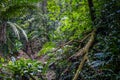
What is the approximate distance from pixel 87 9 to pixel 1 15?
2.11m

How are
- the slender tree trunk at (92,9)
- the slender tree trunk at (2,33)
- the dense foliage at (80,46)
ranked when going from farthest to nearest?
the slender tree trunk at (2,33) → the slender tree trunk at (92,9) → the dense foliage at (80,46)

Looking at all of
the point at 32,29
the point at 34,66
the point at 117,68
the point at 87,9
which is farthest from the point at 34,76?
the point at 32,29

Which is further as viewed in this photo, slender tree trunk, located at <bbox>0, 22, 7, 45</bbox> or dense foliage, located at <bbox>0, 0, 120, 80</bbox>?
slender tree trunk, located at <bbox>0, 22, 7, 45</bbox>

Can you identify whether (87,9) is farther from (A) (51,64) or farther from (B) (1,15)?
(B) (1,15)

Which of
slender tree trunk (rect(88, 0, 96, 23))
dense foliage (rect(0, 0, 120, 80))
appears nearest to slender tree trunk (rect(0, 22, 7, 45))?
dense foliage (rect(0, 0, 120, 80))

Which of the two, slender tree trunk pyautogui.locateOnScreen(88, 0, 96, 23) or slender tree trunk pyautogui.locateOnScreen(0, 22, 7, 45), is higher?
slender tree trunk pyautogui.locateOnScreen(88, 0, 96, 23)

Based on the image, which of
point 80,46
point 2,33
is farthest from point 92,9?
point 2,33

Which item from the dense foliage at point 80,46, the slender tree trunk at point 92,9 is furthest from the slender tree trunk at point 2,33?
the slender tree trunk at point 92,9

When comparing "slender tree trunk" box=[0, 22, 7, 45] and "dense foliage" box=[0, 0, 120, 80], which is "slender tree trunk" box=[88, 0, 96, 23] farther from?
"slender tree trunk" box=[0, 22, 7, 45]

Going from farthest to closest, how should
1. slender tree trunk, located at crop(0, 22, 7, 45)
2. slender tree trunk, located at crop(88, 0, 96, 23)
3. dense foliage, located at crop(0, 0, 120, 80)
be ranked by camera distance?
1. slender tree trunk, located at crop(0, 22, 7, 45)
2. slender tree trunk, located at crop(88, 0, 96, 23)
3. dense foliage, located at crop(0, 0, 120, 80)

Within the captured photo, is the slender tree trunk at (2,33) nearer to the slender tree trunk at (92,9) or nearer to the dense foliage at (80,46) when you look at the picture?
the dense foliage at (80,46)

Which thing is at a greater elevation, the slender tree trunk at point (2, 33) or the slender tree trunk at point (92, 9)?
the slender tree trunk at point (92, 9)

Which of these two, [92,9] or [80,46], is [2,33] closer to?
[80,46]

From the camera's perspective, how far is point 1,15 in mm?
5438
